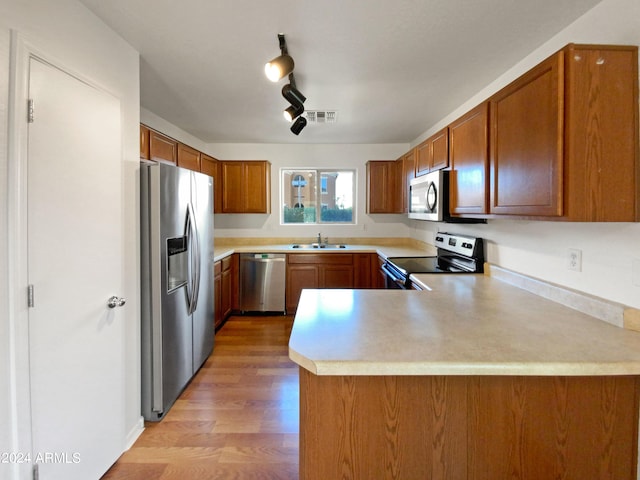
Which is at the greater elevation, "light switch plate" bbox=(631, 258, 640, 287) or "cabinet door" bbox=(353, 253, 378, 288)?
"light switch plate" bbox=(631, 258, 640, 287)

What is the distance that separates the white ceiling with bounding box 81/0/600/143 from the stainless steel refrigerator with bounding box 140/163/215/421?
29.9 inches

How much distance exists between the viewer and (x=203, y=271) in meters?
2.67

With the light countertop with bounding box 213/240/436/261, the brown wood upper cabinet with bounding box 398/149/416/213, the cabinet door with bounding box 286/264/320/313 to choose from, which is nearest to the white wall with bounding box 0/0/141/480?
the light countertop with bounding box 213/240/436/261

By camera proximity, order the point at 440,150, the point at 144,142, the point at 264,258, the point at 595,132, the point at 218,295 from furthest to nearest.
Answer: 1. the point at 264,258
2. the point at 218,295
3. the point at 440,150
4. the point at 144,142
5. the point at 595,132

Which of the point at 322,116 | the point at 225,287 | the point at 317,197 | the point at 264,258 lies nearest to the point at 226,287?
the point at 225,287

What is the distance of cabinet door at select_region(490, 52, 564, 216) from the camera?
1234 millimetres

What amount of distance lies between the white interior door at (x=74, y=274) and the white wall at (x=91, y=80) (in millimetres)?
74

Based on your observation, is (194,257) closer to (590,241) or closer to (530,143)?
(530,143)

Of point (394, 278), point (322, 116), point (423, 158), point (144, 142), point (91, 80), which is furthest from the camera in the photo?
point (322, 116)

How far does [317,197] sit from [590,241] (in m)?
3.61

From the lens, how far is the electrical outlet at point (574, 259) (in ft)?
5.09

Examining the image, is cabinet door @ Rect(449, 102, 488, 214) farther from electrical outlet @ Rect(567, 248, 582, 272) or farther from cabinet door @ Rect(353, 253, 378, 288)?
cabinet door @ Rect(353, 253, 378, 288)

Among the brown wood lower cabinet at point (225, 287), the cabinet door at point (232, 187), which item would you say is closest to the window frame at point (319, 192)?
the cabinet door at point (232, 187)

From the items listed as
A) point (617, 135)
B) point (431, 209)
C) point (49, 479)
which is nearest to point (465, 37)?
point (617, 135)
